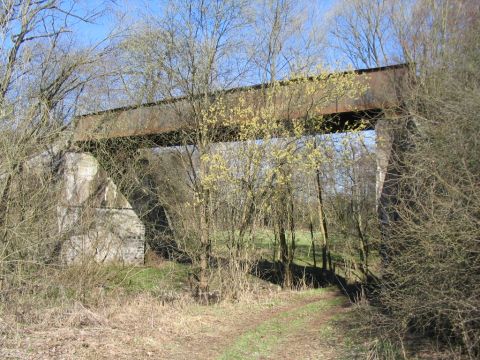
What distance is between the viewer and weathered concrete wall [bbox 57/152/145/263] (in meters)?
11.9

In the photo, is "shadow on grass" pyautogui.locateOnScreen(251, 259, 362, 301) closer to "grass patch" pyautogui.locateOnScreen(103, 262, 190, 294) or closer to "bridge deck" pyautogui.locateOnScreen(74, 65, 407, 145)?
"grass patch" pyautogui.locateOnScreen(103, 262, 190, 294)

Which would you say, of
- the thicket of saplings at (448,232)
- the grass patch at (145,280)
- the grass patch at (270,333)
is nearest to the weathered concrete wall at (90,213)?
the grass patch at (145,280)

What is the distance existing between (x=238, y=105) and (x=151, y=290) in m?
5.24

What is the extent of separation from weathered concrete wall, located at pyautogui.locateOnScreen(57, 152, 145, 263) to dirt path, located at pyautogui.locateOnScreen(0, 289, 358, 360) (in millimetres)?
2843

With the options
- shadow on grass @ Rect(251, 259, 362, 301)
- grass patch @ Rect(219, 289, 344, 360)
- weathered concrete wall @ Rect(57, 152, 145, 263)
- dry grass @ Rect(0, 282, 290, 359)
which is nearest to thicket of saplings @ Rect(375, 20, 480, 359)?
grass patch @ Rect(219, 289, 344, 360)

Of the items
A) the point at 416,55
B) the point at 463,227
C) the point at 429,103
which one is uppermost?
the point at 416,55

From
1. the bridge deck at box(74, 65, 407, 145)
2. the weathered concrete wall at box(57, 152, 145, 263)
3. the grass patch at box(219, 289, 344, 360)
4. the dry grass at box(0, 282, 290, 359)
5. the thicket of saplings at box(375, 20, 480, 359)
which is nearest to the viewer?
the thicket of saplings at box(375, 20, 480, 359)

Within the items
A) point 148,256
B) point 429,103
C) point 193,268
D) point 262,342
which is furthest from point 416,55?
point 148,256

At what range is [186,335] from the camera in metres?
7.92

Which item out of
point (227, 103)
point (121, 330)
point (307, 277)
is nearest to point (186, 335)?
point (121, 330)

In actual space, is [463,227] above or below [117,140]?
below

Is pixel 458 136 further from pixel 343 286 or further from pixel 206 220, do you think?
pixel 343 286

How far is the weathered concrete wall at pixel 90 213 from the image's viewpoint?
39.0 ft

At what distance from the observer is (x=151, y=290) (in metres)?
12.4
